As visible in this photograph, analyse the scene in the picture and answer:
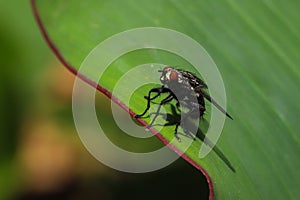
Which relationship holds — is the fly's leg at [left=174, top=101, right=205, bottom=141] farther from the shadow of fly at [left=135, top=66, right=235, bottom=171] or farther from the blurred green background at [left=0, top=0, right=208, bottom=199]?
the blurred green background at [left=0, top=0, right=208, bottom=199]

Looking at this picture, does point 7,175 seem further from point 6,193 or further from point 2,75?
point 2,75

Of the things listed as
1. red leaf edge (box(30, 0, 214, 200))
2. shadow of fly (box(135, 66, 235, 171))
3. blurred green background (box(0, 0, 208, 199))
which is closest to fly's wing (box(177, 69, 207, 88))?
shadow of fly (box(135, 66, 235, 171))

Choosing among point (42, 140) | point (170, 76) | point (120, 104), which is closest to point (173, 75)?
point (170, 76)

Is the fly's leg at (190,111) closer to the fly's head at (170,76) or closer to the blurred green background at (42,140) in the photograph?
the fly's head at (170,76)

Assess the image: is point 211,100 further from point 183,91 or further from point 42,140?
point 42,140

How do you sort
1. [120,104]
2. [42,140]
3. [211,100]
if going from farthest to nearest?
[42,140] → [211,100] → [120,104]

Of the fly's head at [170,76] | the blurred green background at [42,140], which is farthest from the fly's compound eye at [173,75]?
the blurred green background at [42,140]
